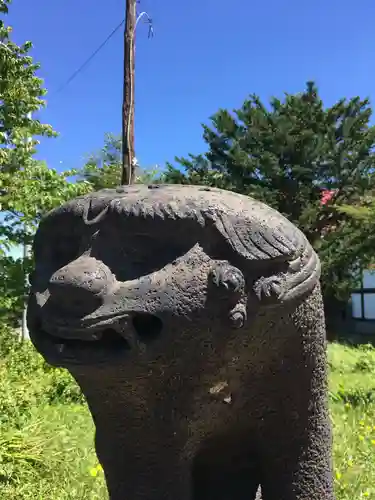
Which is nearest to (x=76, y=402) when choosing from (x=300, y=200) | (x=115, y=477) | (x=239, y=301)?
(x=115, y=477)

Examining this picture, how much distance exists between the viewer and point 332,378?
6176 mm

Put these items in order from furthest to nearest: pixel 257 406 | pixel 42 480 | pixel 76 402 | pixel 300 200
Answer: pixel 300 200 → pixel 76 402 → pixel 42 480 → pixel 257 406

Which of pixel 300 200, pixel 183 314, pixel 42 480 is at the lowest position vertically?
pixel 42 480

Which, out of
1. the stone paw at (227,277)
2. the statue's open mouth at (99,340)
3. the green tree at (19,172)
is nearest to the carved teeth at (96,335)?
the statue's open mouth at (99,340)

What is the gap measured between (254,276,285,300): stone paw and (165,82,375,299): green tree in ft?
32.6

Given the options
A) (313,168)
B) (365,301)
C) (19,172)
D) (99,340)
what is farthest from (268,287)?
(365,301)

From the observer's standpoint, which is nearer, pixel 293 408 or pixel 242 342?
pixel 242 342

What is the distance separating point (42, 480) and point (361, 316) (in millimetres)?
12437

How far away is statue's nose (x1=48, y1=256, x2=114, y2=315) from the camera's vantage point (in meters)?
1.00

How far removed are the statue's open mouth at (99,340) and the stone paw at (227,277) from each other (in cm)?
13

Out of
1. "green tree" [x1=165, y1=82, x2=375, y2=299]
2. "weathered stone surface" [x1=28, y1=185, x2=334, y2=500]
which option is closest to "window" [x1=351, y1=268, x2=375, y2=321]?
"green tree" [x1=165, y1=82, x2=375, y2=299]

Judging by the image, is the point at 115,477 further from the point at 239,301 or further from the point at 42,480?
the point at 42,480

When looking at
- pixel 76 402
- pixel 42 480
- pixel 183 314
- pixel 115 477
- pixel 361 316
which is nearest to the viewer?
pixel 183 314

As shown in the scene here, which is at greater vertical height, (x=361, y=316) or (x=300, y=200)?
(x=300, y=200)
